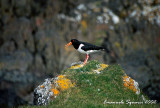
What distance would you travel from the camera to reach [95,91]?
13719 mm

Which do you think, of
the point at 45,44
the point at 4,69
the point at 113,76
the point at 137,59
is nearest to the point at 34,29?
the point at 45,44

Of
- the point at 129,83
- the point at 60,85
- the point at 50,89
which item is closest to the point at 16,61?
the point at 50,89

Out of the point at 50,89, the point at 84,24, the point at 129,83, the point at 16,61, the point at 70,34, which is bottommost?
the point at 16,61

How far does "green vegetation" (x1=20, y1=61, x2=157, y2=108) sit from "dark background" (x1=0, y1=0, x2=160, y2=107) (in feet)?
131

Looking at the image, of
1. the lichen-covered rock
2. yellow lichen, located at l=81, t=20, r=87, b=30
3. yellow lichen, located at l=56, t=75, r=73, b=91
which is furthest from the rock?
yellow lichen, located at l=56, t=75, r=73, b=91

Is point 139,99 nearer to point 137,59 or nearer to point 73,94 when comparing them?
point 73,94

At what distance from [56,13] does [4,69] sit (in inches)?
830

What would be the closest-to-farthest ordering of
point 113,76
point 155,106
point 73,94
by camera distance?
point 155,106 < point 73,94 < point 113,76

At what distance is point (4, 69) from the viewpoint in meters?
57.1

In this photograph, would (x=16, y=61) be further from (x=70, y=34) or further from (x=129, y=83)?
(x=129, y=83)

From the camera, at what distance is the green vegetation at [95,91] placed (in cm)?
1249

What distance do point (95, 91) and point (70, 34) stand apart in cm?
5011

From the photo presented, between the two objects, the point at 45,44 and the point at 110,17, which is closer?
the point at 45,44

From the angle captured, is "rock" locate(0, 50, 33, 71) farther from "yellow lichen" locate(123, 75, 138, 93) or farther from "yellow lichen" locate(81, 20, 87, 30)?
"yellow lichen" locate(123, 75, 138, 93)
